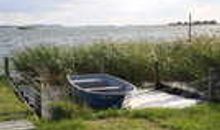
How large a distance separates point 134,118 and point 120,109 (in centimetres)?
94

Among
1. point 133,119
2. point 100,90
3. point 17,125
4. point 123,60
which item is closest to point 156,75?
point 123,60

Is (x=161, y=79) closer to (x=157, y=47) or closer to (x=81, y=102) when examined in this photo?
(x=157, y=47)

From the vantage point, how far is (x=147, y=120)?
32.6 ft

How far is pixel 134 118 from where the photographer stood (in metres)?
10.1

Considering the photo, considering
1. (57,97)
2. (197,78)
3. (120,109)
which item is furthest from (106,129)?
(197,78)

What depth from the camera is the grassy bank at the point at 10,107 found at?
1052 cm

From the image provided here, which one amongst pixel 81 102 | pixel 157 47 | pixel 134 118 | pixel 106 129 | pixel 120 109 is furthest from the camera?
pixel 157 47

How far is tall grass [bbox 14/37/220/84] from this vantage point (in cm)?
1578

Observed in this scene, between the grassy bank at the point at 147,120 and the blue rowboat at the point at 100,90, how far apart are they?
0.97 meters

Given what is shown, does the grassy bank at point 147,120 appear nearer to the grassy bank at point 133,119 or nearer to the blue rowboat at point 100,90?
the grassy bank at point 133,119

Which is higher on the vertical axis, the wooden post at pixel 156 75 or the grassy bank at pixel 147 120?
the grassy bank at pixel 147 120

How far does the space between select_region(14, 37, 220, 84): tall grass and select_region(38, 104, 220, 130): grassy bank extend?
471cm

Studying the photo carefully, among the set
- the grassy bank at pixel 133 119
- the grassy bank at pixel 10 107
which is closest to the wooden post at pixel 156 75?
the grassy bank at pixel 133 119

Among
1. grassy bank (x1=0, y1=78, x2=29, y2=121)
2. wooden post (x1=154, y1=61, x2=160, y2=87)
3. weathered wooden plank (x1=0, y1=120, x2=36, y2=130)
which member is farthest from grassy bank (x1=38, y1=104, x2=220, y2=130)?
wooden post (x1=154, y1=61, x2=160, y2=87)
